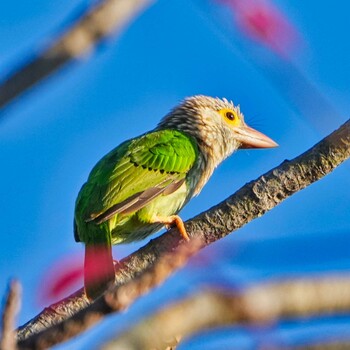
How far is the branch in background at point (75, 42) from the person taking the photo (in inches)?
62.8

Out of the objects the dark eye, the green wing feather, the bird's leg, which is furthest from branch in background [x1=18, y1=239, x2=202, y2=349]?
the dark eye

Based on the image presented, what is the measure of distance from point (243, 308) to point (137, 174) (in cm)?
507

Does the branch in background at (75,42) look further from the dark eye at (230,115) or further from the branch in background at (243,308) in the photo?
the dark eye at (230,115)

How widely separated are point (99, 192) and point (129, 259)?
38.6 inches

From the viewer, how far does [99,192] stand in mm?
6422

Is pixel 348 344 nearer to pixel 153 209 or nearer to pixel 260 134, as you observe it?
pixel 153 209

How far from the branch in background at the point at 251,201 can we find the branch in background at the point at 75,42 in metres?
3.07

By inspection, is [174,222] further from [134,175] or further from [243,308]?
[243,308]

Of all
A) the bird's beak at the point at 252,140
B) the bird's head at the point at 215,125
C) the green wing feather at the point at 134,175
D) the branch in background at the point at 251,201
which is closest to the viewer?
the branch in background at the point at 251,201

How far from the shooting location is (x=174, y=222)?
19.6ft

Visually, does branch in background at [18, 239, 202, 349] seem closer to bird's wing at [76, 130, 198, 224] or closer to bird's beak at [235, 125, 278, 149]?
bird's wing at [76, 130, 198, 224]

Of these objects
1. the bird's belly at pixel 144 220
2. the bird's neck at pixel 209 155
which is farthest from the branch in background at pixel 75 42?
the bird's neck at pixel 209 155

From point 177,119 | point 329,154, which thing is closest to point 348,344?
point 329,154

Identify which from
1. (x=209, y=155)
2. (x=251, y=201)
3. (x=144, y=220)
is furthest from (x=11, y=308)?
(x=209, y=155)
